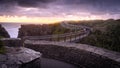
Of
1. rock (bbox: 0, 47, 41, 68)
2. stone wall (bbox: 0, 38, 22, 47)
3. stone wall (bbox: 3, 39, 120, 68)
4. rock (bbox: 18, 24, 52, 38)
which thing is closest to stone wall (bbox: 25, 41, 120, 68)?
stone wall (bbox: 3, 39, 120, 68)

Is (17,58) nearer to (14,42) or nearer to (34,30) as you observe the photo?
(14,42)

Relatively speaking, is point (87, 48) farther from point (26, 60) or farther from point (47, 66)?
point (26, 60)

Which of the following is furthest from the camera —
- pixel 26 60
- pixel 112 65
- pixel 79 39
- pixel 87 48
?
pixel 79 39

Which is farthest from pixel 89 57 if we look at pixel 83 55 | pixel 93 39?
pixel 93 39

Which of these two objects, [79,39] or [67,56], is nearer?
[67,56]

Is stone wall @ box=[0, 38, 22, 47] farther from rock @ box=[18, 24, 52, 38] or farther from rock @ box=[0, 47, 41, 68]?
rock @ box=[18, 24, 52, 38]

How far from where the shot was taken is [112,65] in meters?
7.46

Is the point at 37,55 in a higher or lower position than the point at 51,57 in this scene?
higher

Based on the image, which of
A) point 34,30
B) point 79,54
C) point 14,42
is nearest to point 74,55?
point 79,54

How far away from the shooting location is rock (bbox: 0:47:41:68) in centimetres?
649

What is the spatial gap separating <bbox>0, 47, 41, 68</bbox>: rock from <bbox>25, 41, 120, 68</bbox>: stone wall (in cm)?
268

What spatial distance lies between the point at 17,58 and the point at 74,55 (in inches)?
147

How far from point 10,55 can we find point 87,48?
4.16 m

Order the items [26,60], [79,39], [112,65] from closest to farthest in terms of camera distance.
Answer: [26,60]
[112,65]
[79,39]
